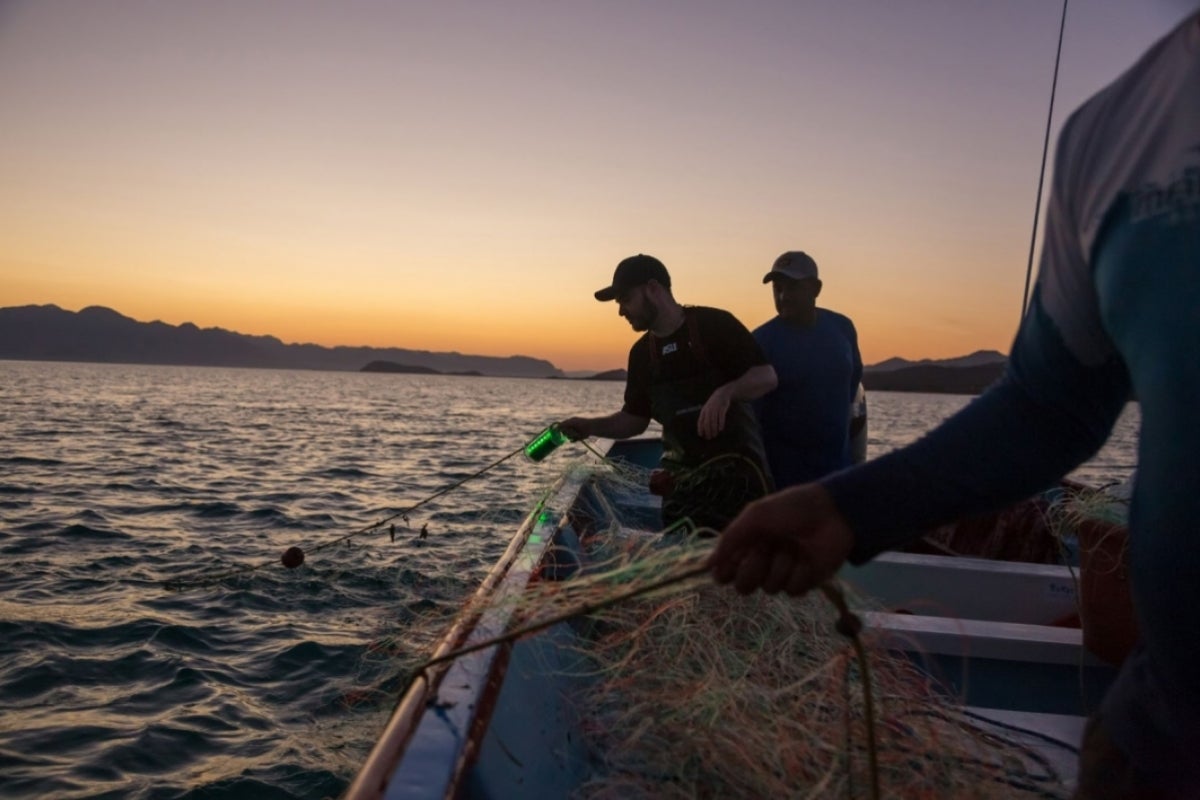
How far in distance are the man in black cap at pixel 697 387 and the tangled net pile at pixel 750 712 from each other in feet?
3.19

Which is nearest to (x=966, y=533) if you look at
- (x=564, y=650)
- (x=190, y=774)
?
(x=564, y=650)

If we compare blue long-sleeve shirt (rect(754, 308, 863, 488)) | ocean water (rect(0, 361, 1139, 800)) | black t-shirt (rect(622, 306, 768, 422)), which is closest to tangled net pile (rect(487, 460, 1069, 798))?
ocean water (rect(0, 361, 1139, 800))

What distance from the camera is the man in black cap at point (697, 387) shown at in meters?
4.23

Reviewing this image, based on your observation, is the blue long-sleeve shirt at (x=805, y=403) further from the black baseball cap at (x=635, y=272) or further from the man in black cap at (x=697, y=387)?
the black baseball cap at (x=635, y=272)

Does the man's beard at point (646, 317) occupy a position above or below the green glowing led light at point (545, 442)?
above

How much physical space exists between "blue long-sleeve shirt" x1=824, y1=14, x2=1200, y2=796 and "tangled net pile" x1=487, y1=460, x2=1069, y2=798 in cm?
66

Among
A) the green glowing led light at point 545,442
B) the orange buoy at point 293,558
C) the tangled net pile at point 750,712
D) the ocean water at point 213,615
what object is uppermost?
the green glowing led light at point 545,442

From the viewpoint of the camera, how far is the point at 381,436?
31.3 metres

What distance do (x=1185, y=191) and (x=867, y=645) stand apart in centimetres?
227

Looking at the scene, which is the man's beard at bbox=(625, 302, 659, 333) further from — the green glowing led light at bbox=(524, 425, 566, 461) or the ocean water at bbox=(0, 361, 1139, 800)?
the ocean water at bbox=(0, 361, 1139, 800)

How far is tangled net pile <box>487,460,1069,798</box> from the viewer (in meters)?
2.34

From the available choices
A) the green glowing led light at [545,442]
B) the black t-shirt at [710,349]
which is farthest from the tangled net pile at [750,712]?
the green glowing led light at [545,442]

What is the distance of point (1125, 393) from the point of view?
4.42 feet

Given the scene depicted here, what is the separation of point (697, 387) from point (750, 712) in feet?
7.14
